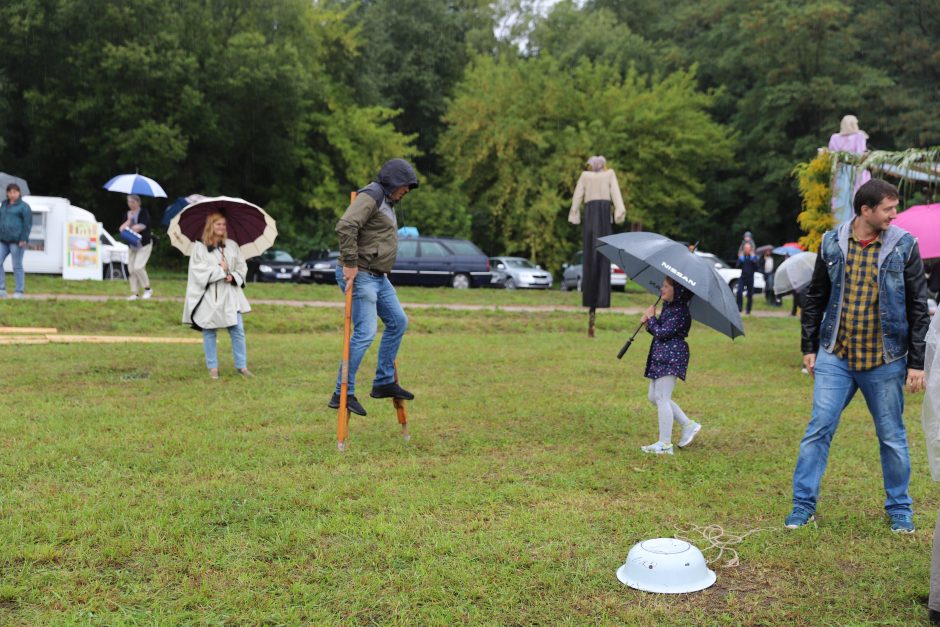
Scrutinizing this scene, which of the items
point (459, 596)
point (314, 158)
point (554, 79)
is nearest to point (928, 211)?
point (459, 596)

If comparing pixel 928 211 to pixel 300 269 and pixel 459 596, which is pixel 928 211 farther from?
pixel 300 269

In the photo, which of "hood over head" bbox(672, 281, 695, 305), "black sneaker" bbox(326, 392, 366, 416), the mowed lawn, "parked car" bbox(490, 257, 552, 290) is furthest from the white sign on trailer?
"hood over head" bbox(672, 281, 695, 305)

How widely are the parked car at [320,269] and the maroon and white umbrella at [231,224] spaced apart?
60.8 ft

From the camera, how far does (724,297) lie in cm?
622

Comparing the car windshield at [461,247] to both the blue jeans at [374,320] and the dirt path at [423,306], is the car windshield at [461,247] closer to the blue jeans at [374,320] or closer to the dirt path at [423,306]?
the dirt path at [423,306]

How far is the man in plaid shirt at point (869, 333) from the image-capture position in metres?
4.63

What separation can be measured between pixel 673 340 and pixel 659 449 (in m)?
0.82

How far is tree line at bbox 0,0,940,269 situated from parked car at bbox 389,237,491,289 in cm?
774

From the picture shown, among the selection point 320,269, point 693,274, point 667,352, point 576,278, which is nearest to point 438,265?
point 320,269

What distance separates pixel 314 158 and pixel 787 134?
20499mm

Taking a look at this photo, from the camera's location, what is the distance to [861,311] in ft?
15.4

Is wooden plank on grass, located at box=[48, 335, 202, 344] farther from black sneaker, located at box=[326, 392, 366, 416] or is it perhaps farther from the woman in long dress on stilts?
black sneaker, located at box=[326, 392, 366, 416]

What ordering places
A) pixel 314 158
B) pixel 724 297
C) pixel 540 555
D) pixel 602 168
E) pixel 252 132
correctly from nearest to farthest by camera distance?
pixel 540 555
pixel 724 297
pixel 602 168
pixel 252 132
pixel 314 158

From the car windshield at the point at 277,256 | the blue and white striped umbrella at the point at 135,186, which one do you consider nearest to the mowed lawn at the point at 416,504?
the blue and white striped umbrella at the point at 135,186
